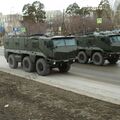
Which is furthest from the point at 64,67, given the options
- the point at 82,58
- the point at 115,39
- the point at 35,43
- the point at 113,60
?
the point at 113,60

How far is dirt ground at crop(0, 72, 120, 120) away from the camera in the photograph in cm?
855

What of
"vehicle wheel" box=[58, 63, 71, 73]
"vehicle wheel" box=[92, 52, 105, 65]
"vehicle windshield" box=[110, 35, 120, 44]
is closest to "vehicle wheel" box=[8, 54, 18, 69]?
"vehicle wheel" box=[58, 63, 71, 73]

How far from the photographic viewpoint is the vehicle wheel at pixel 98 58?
2073 cm

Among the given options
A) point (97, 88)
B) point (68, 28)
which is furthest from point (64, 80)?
point (68, 28)

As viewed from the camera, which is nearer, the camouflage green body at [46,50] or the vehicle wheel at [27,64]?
the camouflage green body at [46,50]

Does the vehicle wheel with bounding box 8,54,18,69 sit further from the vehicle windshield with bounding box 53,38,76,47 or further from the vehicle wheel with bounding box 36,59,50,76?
the vehicle windshield with bounding box 53,38,76,47

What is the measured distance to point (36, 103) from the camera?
9.98 meters

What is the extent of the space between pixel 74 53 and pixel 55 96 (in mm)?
6134

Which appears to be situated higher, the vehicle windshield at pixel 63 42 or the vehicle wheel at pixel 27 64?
the vehicle windshield at pixel 63 42

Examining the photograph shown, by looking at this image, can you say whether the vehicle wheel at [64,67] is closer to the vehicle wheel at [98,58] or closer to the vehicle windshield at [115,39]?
the vehicle wheel at [98,58]

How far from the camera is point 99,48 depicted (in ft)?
68.5

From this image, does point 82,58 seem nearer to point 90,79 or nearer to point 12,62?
point 12,62

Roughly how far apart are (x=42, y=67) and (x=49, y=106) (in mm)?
7323

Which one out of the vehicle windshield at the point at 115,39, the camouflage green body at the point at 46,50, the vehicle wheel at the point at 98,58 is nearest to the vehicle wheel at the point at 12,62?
the camouflage green body at the point at 46,50
